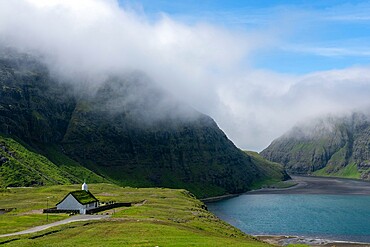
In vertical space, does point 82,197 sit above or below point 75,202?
above

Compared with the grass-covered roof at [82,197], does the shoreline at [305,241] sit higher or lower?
lower

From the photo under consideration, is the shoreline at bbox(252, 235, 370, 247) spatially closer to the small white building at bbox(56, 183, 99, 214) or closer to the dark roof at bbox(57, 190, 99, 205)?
the dark roof at bbox(57, 190, 99, 205)

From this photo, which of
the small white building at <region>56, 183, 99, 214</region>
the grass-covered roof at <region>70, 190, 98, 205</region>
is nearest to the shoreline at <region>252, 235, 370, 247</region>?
the grass-covered roof at <region>70, 190, 98, 205</region>

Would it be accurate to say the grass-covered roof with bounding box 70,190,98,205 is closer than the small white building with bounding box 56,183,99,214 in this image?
No

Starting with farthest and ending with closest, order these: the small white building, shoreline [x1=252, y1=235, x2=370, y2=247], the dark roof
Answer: shoreline [x1=252, y1=235, x2=370, y2=247] → the dark roof → the small white building

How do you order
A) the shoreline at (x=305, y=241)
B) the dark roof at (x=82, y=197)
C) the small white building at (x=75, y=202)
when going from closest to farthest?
the small white building at (x=75, y=202) < the dark roof at (x=82, y=197) < the shoreline at (x=305, y=241)

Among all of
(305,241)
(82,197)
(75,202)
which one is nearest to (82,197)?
(82,197)

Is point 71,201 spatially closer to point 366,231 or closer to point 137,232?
point 137,232

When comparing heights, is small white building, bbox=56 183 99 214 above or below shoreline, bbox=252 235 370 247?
above

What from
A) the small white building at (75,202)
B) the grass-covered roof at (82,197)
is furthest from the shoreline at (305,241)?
the small white building at (75,202)

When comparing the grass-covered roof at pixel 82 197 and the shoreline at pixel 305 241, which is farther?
the shoreline at pixel 305 241

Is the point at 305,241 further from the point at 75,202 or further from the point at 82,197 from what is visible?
the point at 75,202

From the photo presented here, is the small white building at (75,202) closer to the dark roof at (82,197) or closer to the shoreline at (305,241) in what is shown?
the dark roof at (82,197)

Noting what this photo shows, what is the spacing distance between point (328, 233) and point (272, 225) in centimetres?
2743
